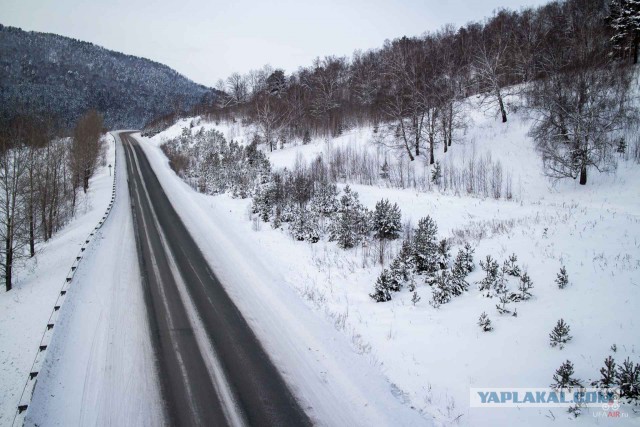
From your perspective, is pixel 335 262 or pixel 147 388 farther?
pixel 335 262

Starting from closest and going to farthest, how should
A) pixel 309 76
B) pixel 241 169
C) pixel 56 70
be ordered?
1. pixel 241 169
2. pixel 309 76
3. pixel 56 70

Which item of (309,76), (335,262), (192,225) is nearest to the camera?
(335,262)

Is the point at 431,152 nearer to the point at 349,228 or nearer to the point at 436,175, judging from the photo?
the point at 436,175

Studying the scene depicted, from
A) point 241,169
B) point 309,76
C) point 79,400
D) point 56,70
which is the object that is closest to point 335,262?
point 79,400

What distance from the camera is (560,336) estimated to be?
648 cm

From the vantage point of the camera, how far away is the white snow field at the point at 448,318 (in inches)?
245

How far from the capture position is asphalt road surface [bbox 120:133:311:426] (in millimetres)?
6219

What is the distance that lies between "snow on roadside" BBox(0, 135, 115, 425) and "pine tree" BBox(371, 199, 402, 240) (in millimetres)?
12530

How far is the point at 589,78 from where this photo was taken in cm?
1988

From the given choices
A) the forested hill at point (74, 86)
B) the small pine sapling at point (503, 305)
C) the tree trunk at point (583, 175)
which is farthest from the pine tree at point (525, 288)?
the forested hill at point (74, 86)

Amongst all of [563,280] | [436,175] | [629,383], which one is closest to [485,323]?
[563,280]

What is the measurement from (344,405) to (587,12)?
56.2 m

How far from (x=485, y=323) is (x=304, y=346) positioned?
14.8 ft

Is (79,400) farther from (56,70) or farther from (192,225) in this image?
(56,70)
